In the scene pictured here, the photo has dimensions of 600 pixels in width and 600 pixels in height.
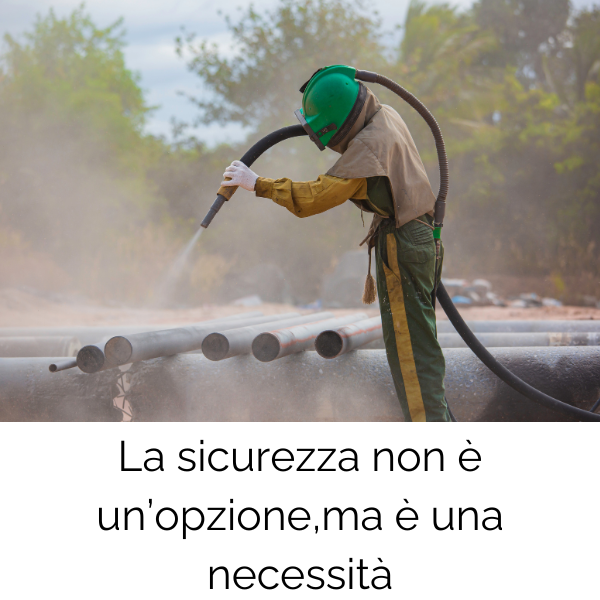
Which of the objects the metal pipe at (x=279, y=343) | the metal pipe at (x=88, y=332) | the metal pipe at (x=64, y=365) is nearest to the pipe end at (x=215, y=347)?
the metal pipe at (x=279, y=343)

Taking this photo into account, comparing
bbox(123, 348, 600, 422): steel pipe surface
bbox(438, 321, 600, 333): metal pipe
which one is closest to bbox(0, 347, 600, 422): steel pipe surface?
bbox(123, 348, 600, 422): steel pipe surface

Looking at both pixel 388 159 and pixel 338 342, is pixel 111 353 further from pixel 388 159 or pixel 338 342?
pixel 388 159

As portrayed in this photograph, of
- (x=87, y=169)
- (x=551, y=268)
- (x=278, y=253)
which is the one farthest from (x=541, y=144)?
(x=87, y=169)

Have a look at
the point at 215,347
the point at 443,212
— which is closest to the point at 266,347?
the point at 215,347

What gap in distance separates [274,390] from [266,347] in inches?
8.4

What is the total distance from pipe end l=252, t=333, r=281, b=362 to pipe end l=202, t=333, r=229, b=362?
0.36 ft

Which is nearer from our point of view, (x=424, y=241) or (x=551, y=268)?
(x=424, y=241)

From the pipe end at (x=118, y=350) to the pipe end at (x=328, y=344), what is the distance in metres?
0.68

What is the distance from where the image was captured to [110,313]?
8156 mm

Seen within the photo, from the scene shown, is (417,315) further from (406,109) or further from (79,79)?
(79,79)

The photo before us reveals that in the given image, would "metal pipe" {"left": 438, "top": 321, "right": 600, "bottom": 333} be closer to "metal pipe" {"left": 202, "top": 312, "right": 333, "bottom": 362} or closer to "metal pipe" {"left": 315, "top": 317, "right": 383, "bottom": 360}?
"metal pipe" {"left": 315, "top": 317, "right": 383, "bottom": 360}
